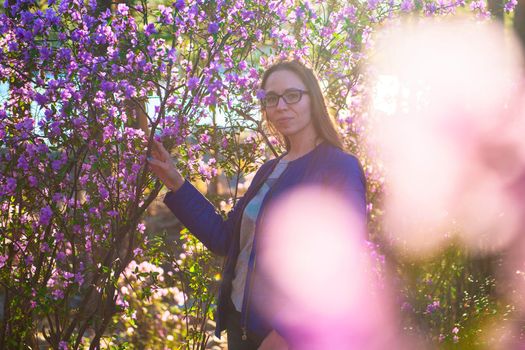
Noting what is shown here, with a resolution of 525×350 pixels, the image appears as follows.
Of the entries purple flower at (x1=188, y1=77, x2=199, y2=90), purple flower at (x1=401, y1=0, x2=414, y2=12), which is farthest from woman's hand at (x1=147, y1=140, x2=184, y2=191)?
purple flower at (x1=401, y1=0, x2=414, y2=12)

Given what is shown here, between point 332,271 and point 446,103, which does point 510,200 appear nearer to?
point 446,103

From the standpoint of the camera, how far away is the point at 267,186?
3148mm

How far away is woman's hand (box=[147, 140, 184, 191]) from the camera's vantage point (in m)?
3.30

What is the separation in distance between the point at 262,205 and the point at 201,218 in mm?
528

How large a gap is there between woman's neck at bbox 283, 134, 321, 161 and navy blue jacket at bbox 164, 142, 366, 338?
0.26 ft

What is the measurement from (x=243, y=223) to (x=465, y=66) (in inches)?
192

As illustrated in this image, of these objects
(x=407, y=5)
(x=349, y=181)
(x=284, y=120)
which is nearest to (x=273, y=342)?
(x=349, y=181)

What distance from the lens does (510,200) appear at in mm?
6984

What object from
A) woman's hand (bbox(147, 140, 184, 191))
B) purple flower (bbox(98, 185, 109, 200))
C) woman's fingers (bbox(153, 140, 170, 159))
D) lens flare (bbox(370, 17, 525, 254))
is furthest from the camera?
lens flare (bbox(370, 17, 525, 254))

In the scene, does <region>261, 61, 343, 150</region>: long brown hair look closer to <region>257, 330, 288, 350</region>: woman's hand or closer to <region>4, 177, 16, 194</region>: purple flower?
<region>257, 330, 288, 350</region>: woman's hand

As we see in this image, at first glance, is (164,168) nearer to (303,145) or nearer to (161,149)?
(161,149)

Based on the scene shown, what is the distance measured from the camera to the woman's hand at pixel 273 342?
269 centimetres

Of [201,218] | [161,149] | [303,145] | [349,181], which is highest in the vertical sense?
[161,149]

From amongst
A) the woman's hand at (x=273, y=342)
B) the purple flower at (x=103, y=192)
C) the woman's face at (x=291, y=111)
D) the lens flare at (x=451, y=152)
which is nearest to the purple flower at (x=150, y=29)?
the woman's face at (x=291, y=111)
